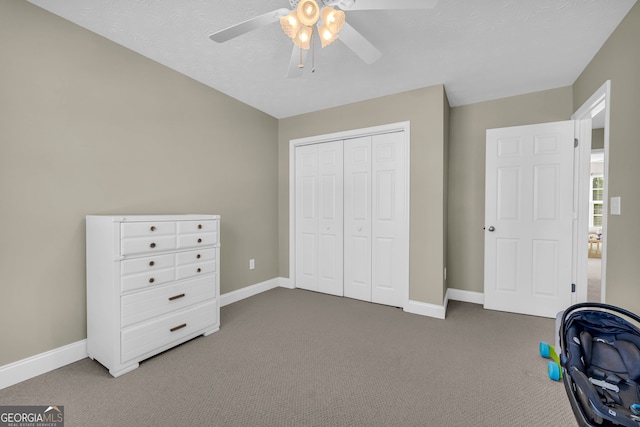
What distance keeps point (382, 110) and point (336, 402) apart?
113 inches

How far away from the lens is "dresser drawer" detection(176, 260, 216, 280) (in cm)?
214

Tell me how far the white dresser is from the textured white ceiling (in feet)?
4.62

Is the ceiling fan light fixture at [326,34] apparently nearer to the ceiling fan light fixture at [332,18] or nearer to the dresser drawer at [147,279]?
the ceiling fan light fixture at [332,18]

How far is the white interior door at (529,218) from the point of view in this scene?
273cm

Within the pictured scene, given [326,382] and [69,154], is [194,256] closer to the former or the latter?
[69,154]

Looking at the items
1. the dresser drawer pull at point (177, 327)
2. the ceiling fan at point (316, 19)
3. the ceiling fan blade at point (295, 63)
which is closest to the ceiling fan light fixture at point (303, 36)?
the ceiling fan at point (316, 19)

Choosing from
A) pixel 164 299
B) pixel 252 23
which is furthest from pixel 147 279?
pixel 252 23

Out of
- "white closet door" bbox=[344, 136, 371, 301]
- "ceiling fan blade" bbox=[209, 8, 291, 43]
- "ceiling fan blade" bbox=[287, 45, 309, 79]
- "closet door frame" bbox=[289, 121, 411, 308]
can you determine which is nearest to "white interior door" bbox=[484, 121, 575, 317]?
"closet door frame" bbox=[289, 121, 411, 308]

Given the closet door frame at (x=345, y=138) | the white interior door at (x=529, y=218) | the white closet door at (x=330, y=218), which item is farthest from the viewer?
the white closet door at (x=330, y=218)

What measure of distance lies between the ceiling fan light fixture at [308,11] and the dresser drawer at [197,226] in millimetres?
1684

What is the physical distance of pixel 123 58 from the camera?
2191 millimetres

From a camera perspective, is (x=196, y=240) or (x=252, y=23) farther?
(x=196, y=240)

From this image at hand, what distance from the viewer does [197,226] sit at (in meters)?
2.27

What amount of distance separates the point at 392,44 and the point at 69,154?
258cm
